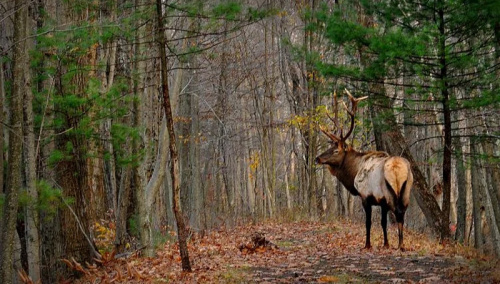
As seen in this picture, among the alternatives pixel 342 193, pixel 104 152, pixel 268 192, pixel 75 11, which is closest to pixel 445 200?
pixel 104 152

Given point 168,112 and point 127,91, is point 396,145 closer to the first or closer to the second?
point 127,91

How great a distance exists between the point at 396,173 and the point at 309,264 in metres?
2.24

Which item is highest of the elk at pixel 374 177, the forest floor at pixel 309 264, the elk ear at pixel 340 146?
the elk ear at pixel 340 146

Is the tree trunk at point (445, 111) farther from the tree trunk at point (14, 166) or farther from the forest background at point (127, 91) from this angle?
the tree trunk at point (14, 166)

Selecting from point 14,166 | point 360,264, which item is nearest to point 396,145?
point 360,264

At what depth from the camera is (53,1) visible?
41.4ft

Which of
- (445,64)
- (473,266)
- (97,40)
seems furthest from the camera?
(445,64)

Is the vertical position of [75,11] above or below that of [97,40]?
above

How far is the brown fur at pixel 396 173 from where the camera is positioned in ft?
36.1

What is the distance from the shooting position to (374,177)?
37.9ft

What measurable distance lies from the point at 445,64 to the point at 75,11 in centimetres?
716

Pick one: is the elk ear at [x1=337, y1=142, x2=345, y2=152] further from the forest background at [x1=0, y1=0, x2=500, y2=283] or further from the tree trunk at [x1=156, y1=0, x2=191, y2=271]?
the tree trunk at [x1=156, y1=0, x2=191, y2=271]

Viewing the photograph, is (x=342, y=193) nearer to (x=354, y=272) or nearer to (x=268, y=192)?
(x=268, y=192)

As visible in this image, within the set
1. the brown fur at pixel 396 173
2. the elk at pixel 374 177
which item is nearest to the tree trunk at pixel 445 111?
the elk at pixel 374 177
